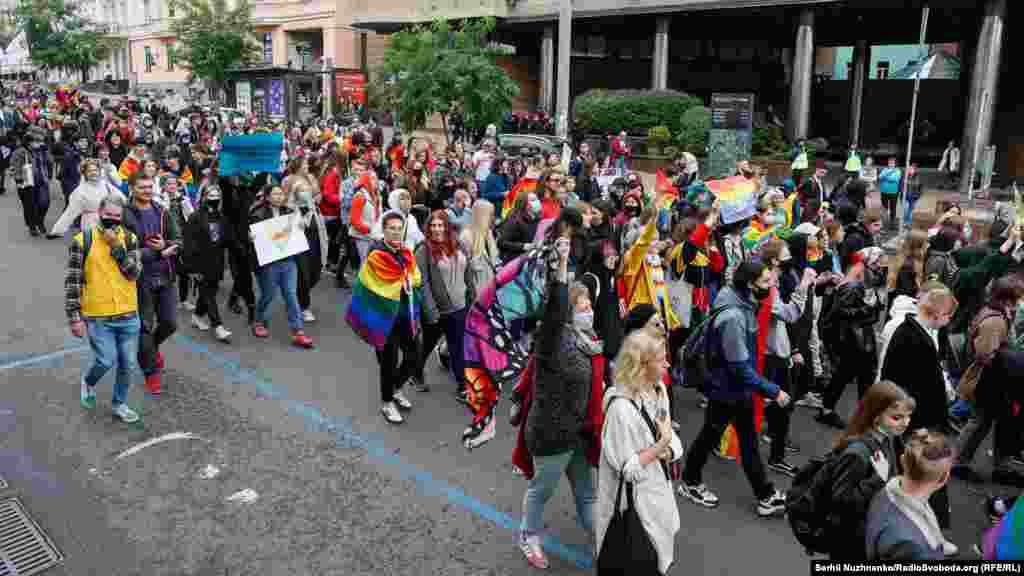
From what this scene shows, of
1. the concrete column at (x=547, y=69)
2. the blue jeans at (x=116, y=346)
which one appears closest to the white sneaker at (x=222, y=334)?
the blue jeans at (x=116, y=346)

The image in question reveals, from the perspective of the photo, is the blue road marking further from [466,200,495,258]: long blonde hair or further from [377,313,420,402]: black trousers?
[466,200,495,258]: long blonde hair

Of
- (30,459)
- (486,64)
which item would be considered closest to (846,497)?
(30,459)

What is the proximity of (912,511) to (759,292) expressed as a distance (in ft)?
6.96

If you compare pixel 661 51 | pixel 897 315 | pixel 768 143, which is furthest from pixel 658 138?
pixel 897 315

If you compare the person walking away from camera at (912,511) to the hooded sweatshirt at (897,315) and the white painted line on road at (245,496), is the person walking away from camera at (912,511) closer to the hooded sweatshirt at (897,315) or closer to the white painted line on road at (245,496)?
the hooded sweatshirt at (897,315)

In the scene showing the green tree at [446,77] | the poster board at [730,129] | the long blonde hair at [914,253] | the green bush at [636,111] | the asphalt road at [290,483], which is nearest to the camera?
the asphalt road at [290,483]

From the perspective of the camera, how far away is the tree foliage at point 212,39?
3275 cm

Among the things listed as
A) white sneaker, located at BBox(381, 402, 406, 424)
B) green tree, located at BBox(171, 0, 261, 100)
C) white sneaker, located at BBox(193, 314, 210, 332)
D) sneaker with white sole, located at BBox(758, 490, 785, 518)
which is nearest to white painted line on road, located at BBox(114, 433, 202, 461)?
white sneaker, located at BBox(381, 402, 406, 424)

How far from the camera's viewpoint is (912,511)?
3.28m

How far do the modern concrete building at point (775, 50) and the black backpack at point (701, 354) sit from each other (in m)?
13.0

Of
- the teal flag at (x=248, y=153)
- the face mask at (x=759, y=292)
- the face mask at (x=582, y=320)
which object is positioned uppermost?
the teal flag at (x=248, y=153)

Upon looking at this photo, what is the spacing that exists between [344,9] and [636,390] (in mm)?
40599

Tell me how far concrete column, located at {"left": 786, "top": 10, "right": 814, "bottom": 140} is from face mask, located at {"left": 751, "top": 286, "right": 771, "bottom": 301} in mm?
19617

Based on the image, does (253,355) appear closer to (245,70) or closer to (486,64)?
(486,64)
